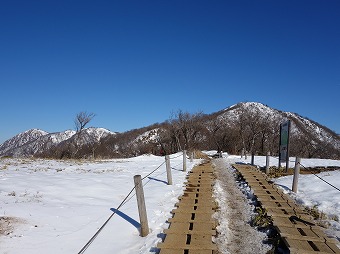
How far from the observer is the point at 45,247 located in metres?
5.04

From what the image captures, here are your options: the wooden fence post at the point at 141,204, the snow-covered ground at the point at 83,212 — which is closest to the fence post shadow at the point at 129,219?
the snow-covered ground at the point at 83,212

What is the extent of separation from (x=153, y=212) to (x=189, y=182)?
4.67 m

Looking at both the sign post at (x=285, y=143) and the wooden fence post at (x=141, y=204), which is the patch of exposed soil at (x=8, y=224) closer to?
the wooden fence post at (x=141, y=204)

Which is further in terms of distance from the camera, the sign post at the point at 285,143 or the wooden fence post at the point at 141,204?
the sign post at the point at 285,143

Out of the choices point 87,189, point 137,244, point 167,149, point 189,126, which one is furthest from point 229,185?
point 167,149

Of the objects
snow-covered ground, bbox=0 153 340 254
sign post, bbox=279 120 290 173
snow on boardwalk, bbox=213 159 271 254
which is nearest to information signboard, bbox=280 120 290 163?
sign post, bbox=279 120 290 173

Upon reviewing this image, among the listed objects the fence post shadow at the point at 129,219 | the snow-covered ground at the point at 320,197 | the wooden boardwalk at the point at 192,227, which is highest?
the snow-covered ground at the point at 320,197

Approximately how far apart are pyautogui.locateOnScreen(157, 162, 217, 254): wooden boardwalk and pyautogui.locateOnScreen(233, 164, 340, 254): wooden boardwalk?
1.52 meters

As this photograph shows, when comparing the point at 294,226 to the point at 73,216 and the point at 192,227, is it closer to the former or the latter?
the point at 192,227

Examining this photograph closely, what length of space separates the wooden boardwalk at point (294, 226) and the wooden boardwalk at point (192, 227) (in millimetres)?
1522

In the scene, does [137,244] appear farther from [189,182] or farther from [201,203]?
[189,182]

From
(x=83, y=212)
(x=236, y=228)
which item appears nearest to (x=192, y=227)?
(x=236, y=228)

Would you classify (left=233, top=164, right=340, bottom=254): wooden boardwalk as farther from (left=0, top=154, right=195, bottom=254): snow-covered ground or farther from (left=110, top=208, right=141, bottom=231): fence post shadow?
(left=110, top=208, right=141, bottom=231): fence post shadow

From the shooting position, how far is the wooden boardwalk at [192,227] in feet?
16.9
